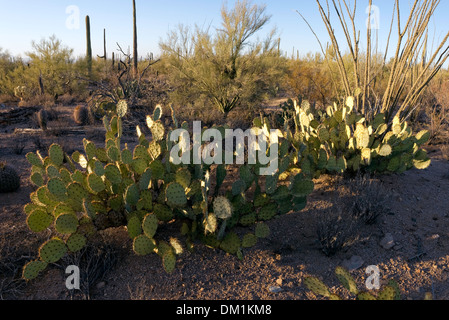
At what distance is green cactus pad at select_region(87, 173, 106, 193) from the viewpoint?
3092mm

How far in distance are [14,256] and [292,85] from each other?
11.1 meters

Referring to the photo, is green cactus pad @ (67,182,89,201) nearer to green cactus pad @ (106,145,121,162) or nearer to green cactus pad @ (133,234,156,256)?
green cactus pad @ (106,145,121,162)

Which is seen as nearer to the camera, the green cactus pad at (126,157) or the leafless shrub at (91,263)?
the leafless shrub at (91,263)

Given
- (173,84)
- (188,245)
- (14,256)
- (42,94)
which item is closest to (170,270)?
(188,245)

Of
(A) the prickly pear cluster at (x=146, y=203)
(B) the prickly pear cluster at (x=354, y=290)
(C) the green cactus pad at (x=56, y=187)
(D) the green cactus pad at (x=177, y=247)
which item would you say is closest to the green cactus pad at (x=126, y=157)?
(A) the prickly pear cluster at (x=146, y=203)

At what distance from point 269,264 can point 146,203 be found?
1258mm

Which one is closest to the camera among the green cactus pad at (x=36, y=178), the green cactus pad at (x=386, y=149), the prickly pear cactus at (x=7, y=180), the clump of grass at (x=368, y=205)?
the green cactus pad at (x=36, y=178)

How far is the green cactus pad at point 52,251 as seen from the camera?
2812 millimetres

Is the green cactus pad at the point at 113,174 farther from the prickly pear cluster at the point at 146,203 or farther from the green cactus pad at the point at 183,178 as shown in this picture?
the green cactus pad at the point at 183,178

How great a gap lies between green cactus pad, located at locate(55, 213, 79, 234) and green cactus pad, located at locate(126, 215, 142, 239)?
454mm

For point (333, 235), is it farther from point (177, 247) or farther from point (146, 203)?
point (146, 203)

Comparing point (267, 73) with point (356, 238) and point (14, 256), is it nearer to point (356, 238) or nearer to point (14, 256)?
point (356, 238)

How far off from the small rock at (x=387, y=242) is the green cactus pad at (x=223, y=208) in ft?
5.44

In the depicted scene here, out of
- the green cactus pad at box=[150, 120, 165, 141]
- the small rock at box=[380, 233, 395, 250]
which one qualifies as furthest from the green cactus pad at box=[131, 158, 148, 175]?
the small rock at box=[380, 233, 395, 250]
